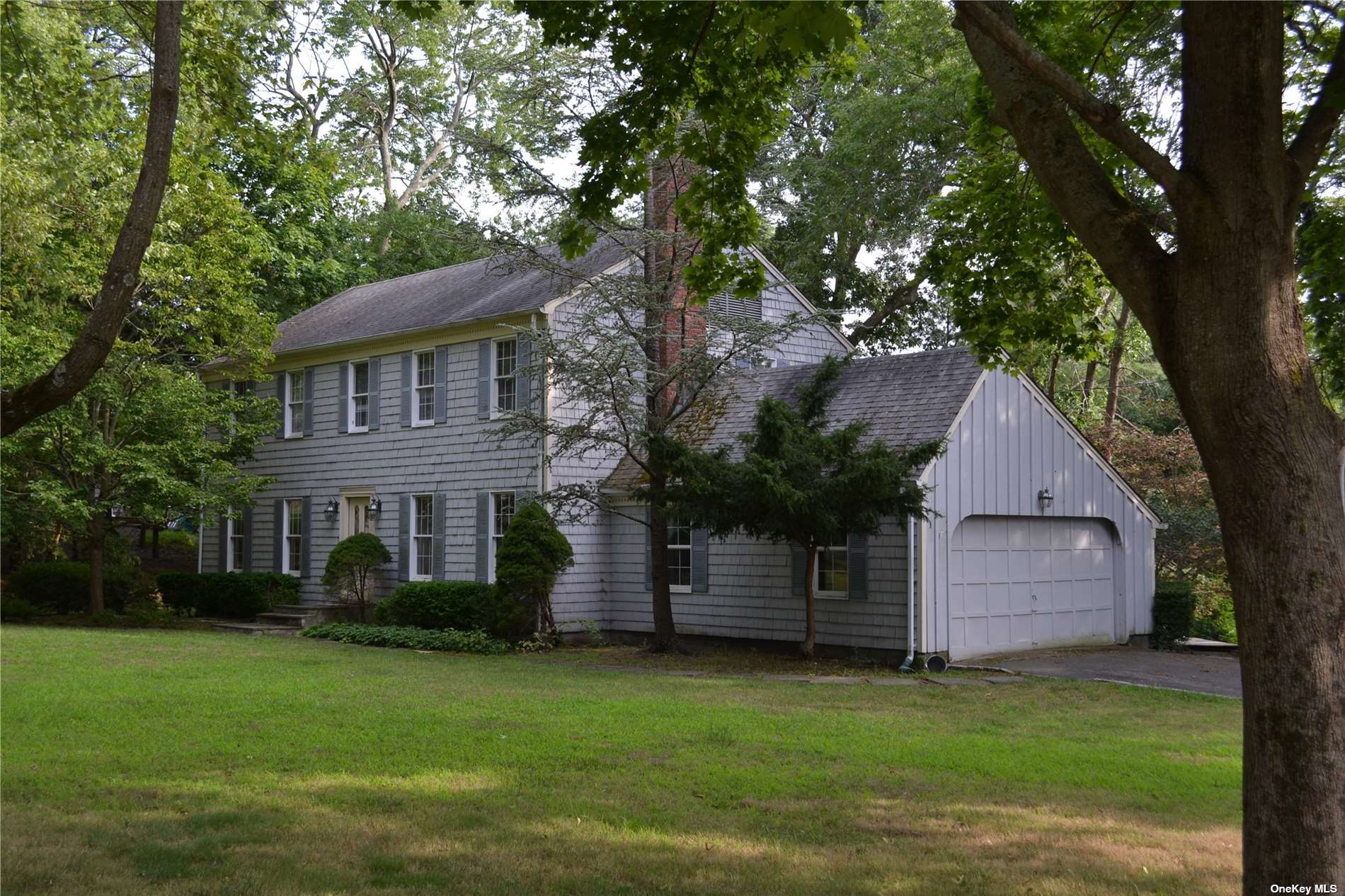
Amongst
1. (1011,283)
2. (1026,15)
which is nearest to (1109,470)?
(1011,283)

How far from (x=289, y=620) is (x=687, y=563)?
8838mm

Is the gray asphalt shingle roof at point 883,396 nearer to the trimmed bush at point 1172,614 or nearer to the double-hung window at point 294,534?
the trimmed bush at point 1172,614

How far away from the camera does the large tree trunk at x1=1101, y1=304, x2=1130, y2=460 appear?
2583 centimetres

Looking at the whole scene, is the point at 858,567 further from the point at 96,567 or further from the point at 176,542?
the point at 176,542

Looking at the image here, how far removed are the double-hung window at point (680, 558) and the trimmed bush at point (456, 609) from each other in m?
2.55

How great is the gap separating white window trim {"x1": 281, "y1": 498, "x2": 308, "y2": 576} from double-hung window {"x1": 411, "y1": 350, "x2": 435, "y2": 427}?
169 inches

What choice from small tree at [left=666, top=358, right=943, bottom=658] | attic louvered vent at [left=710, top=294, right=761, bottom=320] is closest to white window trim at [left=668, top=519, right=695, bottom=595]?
small tree at [left=666, top=358, right=943, bottom=658]

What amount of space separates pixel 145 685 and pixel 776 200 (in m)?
12.5

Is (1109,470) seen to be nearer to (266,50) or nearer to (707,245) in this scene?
(707,245)

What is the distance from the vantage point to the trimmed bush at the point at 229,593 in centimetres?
2475

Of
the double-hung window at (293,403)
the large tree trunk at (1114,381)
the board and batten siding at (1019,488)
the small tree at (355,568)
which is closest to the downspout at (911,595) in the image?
the board and batten siding at (1019,488)

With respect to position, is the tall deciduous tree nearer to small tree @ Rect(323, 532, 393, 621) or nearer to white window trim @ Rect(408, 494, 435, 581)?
white window trim @ Rect(408, 494, 435, 581)

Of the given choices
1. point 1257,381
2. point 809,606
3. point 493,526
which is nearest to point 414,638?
point 493,526

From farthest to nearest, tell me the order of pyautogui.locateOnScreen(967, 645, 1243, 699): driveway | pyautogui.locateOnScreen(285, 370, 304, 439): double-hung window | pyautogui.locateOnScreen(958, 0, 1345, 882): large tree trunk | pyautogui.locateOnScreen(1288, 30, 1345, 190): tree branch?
pyautogui.locateOnScreen(285, 370, 304, 439): double-hung window
pyautogui.locateOnScreen(967, 645, 1243, 699): driveway
pyautogui.locateOnScreen(1288, 30, 1345, 190): tree branch
pyautogui.locateOnScreen(958, 0, 1345, 882): large tree trunk
